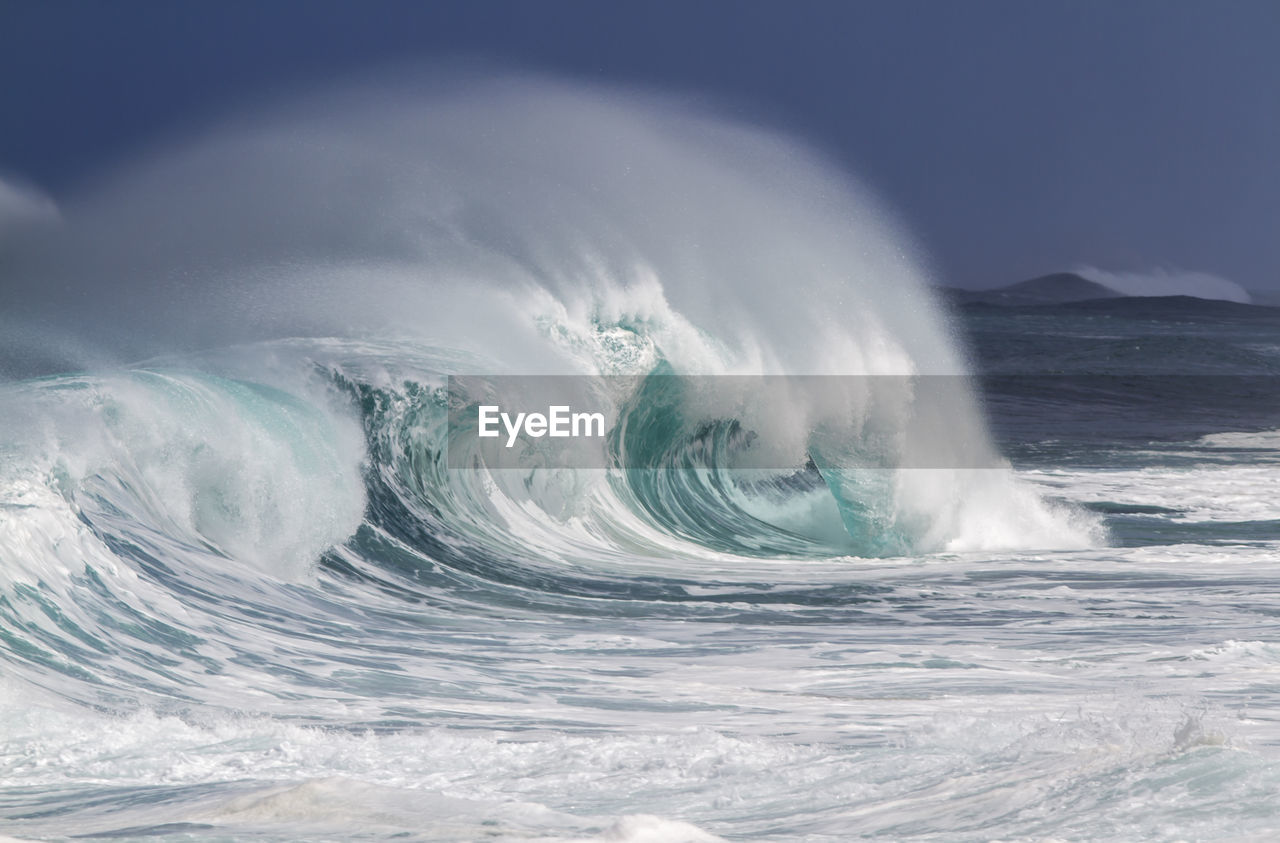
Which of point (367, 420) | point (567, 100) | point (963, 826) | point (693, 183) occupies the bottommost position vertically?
point (963, 826)

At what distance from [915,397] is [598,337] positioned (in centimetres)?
269

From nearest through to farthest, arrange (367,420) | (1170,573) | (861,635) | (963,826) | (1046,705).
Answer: (963,826), (1046,705), (861,635), (1170,573), (367,420)

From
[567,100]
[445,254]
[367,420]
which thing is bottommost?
[367,420]

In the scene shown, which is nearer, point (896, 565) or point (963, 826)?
point (963, 826)

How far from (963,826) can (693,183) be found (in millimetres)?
10627

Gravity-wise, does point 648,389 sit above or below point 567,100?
below

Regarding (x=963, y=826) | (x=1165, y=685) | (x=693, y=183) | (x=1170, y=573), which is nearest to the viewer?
(x=963, y=826)

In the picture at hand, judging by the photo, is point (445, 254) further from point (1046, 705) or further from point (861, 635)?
point (1046, 705)

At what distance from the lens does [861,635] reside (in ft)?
18.9

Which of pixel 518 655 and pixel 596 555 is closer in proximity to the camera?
pixel 518 655

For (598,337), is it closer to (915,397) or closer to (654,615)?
(915,397)

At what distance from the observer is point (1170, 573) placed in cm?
738

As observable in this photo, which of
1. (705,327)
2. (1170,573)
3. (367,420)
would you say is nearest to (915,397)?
(705,327)

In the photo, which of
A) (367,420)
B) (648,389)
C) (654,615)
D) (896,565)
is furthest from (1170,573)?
(367,420)
